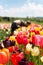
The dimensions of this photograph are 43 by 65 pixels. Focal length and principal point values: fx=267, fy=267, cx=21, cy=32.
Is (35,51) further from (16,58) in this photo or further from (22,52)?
(16,58)

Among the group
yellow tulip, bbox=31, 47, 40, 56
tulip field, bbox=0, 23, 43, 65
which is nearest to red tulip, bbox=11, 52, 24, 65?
tulip field, bbox=0, 23, 43, 65

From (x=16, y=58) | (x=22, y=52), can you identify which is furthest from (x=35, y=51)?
(x=16, y=58)

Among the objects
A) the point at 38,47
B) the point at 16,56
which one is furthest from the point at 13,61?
the point at 38,47

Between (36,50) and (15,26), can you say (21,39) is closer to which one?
(36,50)

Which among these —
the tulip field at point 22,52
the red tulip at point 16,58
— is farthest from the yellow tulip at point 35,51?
the red tulip at point 16,58

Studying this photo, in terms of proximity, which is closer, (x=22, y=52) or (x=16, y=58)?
(x=16, y=58)

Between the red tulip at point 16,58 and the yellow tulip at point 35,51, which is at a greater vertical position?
the red tulip at point 16,58

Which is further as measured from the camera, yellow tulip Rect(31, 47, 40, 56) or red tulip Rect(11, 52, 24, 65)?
yellow tulip Rect(31, 47, 40, 56)

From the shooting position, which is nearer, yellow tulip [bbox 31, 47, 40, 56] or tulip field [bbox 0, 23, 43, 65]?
tulip field [bbox 0, 23, 43, 65]

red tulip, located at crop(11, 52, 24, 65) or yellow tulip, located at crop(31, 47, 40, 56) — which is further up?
red tulip, located at crop(11, 52, 24, 65)

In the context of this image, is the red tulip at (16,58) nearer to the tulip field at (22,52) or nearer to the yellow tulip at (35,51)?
the tulip field at (22,52)

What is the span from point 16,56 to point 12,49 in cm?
21

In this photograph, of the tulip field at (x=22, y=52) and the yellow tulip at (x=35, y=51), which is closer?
the tulip field at (x=22, y=52)

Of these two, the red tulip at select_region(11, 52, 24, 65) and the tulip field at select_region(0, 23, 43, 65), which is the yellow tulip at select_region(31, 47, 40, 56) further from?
the red tulip at select_region(11, 52, 24, 65)
